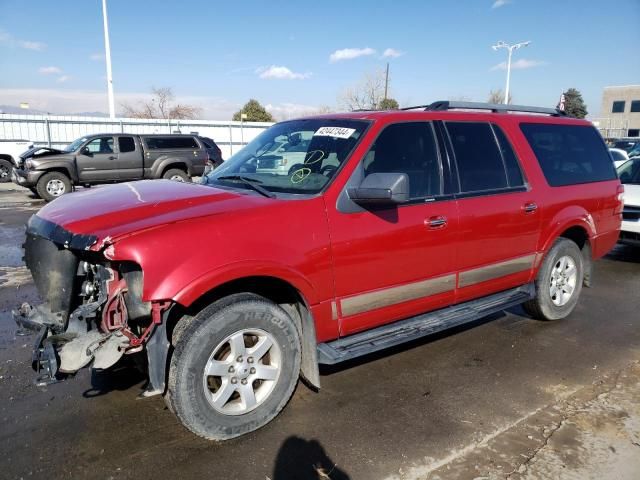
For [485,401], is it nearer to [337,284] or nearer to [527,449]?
[527,449]

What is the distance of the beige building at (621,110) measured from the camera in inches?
2354

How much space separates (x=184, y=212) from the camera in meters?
2.88

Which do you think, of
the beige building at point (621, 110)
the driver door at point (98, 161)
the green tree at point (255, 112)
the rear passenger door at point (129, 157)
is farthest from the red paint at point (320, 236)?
the beige building at point (621, 110)

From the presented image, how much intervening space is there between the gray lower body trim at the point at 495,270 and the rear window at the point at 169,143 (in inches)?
529

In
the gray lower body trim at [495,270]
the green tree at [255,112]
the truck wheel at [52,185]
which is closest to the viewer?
the gray lower body trim at [495,270]

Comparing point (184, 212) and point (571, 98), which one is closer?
point (184, 212)

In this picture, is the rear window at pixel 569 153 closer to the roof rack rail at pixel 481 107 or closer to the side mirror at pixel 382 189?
the roof rack rail at pixel 481 107

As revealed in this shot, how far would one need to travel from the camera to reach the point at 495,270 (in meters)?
4.23

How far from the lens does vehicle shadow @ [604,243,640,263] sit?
7.82 meters

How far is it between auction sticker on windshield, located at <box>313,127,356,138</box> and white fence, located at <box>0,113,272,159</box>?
20.5m

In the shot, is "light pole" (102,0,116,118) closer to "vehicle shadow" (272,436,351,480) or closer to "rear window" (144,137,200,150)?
"rear window" (144,137,200,150)

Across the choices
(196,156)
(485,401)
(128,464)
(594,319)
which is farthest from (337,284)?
(196,156)

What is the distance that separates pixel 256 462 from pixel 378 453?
706 mm

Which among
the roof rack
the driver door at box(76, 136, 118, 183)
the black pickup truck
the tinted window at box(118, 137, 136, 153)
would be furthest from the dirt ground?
the tinted window at box(118, 137, 136, 153)
